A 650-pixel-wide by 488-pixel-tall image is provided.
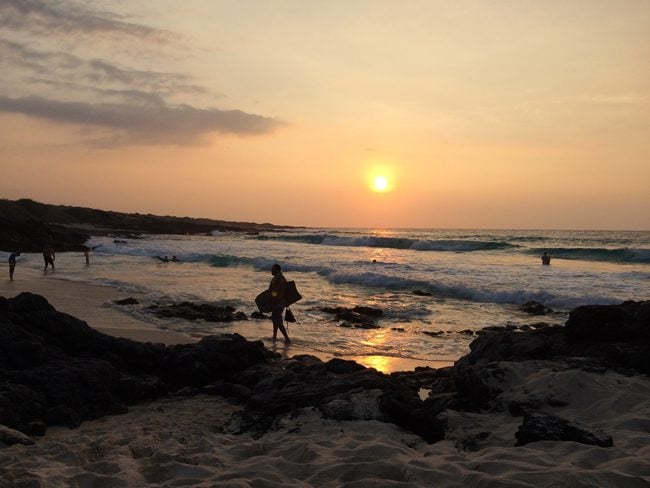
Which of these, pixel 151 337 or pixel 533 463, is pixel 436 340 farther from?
pixel 533 463

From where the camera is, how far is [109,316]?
14.2m

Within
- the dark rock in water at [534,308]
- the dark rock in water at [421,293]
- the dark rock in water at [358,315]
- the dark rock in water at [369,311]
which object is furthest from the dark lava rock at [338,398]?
the dark rock in water at [421,293]

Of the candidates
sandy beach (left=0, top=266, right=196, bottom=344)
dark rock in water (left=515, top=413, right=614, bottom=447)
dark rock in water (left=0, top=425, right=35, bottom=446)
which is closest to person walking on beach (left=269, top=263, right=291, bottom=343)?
sandy beach (left=0, top=266, right=196, bottom=344)

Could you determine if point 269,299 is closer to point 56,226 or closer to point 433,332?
point 433,332

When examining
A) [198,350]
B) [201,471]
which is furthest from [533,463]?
[198,350]

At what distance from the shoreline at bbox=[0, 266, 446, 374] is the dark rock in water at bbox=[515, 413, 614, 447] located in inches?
177

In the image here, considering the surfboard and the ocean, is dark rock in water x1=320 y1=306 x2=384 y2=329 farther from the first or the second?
the surfboard

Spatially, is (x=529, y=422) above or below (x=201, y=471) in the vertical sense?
above

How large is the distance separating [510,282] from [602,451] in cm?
2037

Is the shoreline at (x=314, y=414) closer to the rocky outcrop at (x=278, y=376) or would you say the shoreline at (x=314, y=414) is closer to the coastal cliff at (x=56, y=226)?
the rocky outcrop at (x=278, y=376)

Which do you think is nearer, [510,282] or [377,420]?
[377,420]

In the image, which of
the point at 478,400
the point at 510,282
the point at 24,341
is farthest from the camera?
the point at 510,282

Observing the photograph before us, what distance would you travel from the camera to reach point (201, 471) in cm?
450

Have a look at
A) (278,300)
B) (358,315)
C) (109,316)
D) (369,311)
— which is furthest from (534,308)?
(109,316)
